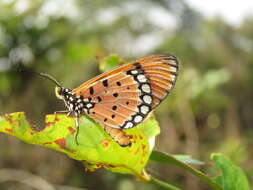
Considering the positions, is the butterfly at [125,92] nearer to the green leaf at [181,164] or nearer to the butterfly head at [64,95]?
the butterfly head at [64,95]

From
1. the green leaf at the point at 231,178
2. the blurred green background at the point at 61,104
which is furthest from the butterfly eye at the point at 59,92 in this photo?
the blurred green background at the point at 61,104

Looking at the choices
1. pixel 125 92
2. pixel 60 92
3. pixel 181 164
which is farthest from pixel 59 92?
pixel 181 164

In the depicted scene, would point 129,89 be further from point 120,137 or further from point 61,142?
point 61,142

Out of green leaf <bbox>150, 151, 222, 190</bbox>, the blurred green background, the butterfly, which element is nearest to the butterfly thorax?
the butterfly

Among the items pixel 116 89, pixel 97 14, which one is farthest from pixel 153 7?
pixel 116 89

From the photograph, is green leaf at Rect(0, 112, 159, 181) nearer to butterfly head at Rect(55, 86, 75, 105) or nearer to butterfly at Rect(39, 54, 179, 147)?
butterfly at Rect(39, 54, 179, 147)
